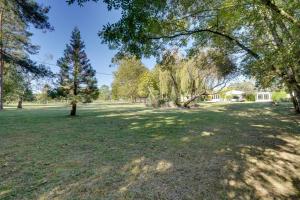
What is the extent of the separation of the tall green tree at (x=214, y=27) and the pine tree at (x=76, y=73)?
10691 millimetres

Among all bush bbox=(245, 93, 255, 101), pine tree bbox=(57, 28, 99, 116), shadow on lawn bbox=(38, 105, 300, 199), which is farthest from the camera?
bush bbox=(245, 93, 255, 101)

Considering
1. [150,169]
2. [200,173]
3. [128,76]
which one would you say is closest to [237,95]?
[128,76]

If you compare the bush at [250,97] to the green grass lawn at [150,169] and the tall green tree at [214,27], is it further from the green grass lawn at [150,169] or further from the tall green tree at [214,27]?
the green grass lawn at [150,169]

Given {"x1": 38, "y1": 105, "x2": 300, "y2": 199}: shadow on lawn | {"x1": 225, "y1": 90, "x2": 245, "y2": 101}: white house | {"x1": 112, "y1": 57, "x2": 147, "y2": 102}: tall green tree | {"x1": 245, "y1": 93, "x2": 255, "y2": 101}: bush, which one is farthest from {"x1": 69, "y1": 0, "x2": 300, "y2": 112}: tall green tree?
{"x1": 225, "y1": 90, "x2": 245, "y2": 101}: white house

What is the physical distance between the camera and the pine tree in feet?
57.0

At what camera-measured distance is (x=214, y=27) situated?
757cm

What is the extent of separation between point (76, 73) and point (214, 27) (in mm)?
12574

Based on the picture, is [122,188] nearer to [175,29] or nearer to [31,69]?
[175,29]

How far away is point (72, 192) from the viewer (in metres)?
3.55

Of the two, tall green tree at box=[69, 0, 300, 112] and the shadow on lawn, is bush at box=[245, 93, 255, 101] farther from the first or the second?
the shadow on lawn

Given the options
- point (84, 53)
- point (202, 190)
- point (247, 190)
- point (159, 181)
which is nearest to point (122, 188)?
point (159, 181)

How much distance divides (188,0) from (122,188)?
5.75 metres

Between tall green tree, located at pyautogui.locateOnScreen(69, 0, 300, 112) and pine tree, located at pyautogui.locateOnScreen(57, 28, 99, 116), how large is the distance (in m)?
10.7

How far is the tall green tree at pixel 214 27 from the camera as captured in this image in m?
3.98
